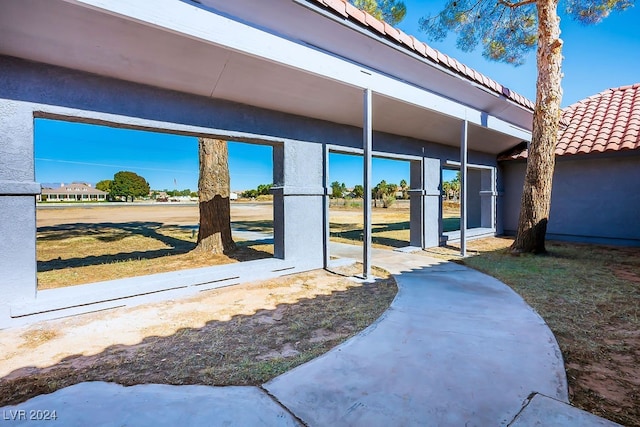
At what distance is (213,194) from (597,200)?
11023mm

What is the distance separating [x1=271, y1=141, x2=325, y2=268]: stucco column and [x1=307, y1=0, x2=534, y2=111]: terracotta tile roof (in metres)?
→ 2.23

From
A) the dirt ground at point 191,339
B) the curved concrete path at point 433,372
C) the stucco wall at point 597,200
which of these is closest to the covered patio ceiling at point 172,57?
the dirt ground at point 191,339

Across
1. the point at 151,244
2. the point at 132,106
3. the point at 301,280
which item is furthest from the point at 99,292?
the point at 151,244

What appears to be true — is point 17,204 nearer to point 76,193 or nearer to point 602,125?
point 602,125

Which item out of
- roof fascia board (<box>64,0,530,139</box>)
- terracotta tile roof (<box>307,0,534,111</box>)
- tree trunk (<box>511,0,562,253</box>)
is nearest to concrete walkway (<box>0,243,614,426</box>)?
roof fascia board (<box>64,0,530,139</box>)

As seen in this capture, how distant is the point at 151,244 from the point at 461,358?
977 centimetres

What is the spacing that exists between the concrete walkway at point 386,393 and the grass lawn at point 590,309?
0.59 ft

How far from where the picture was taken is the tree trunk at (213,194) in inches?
306

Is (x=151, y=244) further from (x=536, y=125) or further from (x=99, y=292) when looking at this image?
(x=536, y=125)

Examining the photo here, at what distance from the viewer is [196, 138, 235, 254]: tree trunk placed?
7770 millimetres

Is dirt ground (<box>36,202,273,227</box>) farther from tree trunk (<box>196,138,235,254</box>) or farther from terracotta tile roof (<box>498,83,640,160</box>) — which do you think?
terracotta tile roof (<box>498,83,640,160</box>)

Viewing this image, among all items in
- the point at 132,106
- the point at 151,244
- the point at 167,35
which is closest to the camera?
the point at 167,35

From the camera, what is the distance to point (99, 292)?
3.81 meters

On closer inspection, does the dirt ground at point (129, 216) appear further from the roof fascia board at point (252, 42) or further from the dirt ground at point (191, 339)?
the roof fascia board at point (252, 42)
